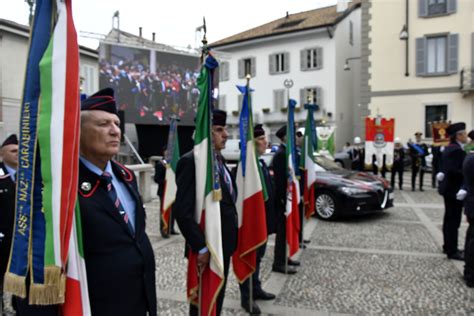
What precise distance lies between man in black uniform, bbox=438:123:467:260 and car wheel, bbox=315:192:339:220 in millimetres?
2956

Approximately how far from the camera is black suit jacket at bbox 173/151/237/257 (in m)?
3.10

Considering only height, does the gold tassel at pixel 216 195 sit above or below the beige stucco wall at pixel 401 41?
below

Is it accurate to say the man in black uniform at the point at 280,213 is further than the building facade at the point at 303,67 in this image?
No

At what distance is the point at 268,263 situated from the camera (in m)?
6.12

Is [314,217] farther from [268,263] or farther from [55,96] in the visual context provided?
[55,96]

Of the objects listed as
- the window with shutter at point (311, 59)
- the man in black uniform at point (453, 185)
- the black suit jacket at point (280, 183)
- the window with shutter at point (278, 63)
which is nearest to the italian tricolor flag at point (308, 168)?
the black suit jacket at point (280, 183)

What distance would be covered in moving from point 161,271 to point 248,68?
89.8 feet

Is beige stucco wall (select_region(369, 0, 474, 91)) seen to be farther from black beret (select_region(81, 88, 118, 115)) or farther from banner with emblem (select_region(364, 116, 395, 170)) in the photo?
black beret (select_region(81, 88, 118, 115))

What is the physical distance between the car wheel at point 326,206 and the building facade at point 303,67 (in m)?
19.1

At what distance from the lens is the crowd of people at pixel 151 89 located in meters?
19.1

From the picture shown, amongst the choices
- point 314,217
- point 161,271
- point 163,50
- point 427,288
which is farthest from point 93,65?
point 427,288

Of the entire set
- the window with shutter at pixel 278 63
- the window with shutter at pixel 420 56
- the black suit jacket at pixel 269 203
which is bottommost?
the black suit jacket at pixel 269 203

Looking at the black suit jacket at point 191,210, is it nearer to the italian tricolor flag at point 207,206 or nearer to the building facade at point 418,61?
the italian tricolor flag at point 207,206

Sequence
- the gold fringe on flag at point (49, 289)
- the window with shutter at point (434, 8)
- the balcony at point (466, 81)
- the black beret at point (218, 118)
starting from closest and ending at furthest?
the gold fringe on flag at point (49, 289)
the black beret at point (218, 118)
the balcony at point (466, 81)
the window with shutter at point (434, 8)
